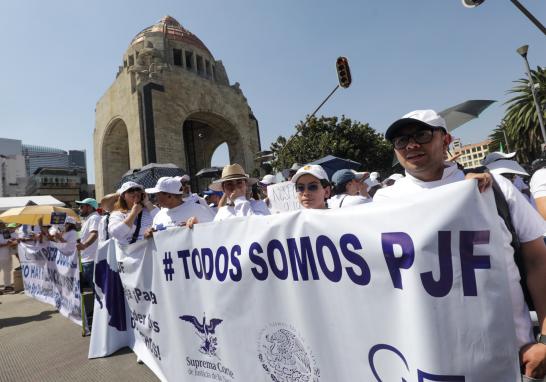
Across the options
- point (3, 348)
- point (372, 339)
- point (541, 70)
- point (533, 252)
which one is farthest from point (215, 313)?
point (541, 70)

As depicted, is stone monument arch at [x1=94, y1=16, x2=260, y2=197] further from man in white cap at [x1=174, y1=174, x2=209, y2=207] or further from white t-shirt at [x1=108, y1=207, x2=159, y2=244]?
white t-shirt at [x1=108, y1=207, x2=159, y2=244]

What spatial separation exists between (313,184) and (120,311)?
2.83m

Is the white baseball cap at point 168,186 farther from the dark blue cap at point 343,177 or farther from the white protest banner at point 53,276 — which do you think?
the white protest banner at point 53,276

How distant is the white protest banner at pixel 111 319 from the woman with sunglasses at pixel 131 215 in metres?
0.28

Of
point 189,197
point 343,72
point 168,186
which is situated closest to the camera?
point 168,186

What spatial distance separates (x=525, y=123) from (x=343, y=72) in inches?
800

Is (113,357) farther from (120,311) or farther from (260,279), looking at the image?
(260,279)

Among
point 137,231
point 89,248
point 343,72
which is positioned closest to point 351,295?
point 137,231

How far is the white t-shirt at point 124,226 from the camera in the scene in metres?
3.62

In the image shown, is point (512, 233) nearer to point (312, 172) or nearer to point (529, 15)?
point (312, 172)

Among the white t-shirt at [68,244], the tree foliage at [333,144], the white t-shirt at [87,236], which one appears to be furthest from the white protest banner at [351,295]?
the tree foliage at [333,144]

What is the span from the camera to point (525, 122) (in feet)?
76.2

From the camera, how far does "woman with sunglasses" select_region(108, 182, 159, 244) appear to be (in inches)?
142

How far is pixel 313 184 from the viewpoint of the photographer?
2.87m
